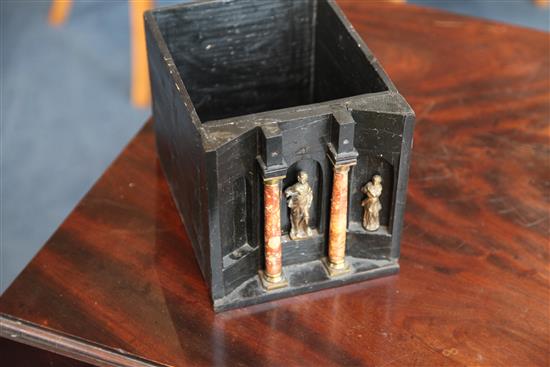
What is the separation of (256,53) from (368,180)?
41 cm

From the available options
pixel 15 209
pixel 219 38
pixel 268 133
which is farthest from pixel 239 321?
pixel 15 209

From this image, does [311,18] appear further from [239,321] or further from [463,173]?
[239,321]

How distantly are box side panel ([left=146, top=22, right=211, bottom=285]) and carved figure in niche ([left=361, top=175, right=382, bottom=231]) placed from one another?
0.88 feet

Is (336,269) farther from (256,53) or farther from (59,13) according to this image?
(59,13)

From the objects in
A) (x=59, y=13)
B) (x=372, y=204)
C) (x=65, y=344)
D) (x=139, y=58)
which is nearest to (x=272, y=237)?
(x=372, y=204)

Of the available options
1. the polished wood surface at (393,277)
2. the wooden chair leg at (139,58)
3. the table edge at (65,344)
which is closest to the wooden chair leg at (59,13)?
the wooden chair leg at (139,58)

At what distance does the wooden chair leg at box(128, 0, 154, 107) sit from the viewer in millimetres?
3018

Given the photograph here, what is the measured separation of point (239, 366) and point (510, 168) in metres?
0.68

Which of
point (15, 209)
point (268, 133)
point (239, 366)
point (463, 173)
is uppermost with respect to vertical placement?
point (268, 133)

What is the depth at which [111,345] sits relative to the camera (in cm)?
175

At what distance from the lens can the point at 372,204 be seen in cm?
178

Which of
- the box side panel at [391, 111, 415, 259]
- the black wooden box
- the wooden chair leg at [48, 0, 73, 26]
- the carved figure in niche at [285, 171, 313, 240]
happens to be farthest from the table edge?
the wooden chair leg at [48, 0, 73, 26]

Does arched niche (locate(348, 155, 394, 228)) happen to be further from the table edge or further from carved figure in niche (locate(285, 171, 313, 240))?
the table edge

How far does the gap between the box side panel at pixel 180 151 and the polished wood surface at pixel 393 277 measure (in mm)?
63
